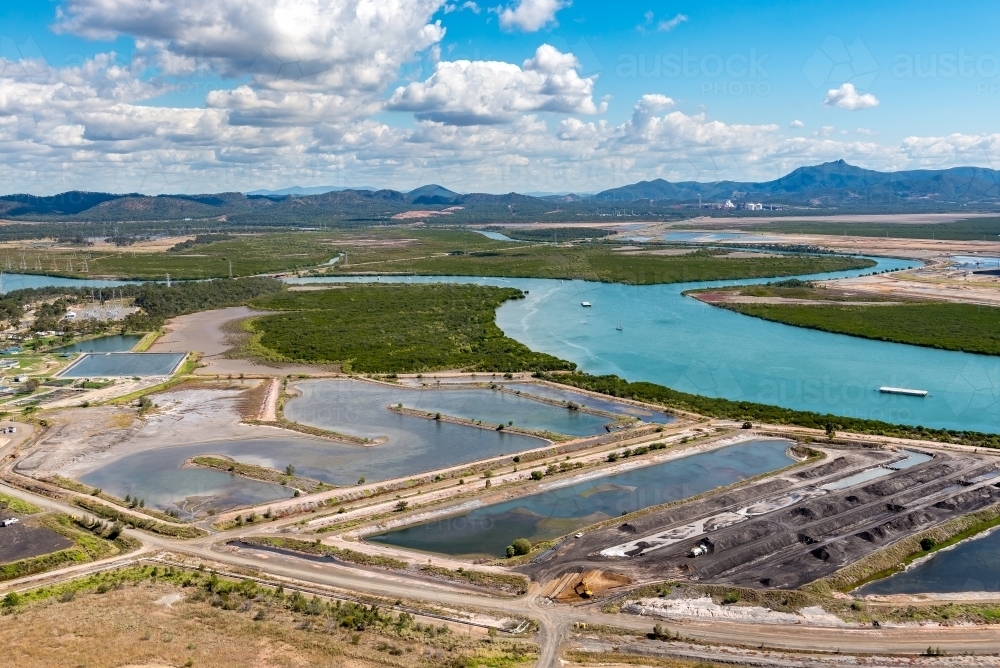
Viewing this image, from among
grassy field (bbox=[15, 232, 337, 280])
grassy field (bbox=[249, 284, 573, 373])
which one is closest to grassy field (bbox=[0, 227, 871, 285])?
grassy field (bbox=[15, 232, 337, 280])

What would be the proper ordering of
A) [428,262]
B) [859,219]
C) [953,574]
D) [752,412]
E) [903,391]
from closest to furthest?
[953,574] < [752,412] < [903,391] < [428,262] < [859,219]

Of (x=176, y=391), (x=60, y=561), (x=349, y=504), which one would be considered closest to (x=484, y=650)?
(x=349, y=504)

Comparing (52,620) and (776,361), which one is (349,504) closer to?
(52,620)

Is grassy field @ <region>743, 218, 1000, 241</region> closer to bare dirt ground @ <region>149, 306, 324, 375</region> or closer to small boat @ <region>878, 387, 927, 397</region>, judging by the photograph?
small boat @ <region>878, 387, 927, 397</region>

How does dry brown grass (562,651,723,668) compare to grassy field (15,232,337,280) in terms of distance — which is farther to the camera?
grassy field (15,232,337,280)

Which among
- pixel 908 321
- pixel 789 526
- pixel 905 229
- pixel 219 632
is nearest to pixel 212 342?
pixel 219 632

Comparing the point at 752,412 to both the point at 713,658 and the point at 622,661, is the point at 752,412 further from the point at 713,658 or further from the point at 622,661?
the point at 622,661
